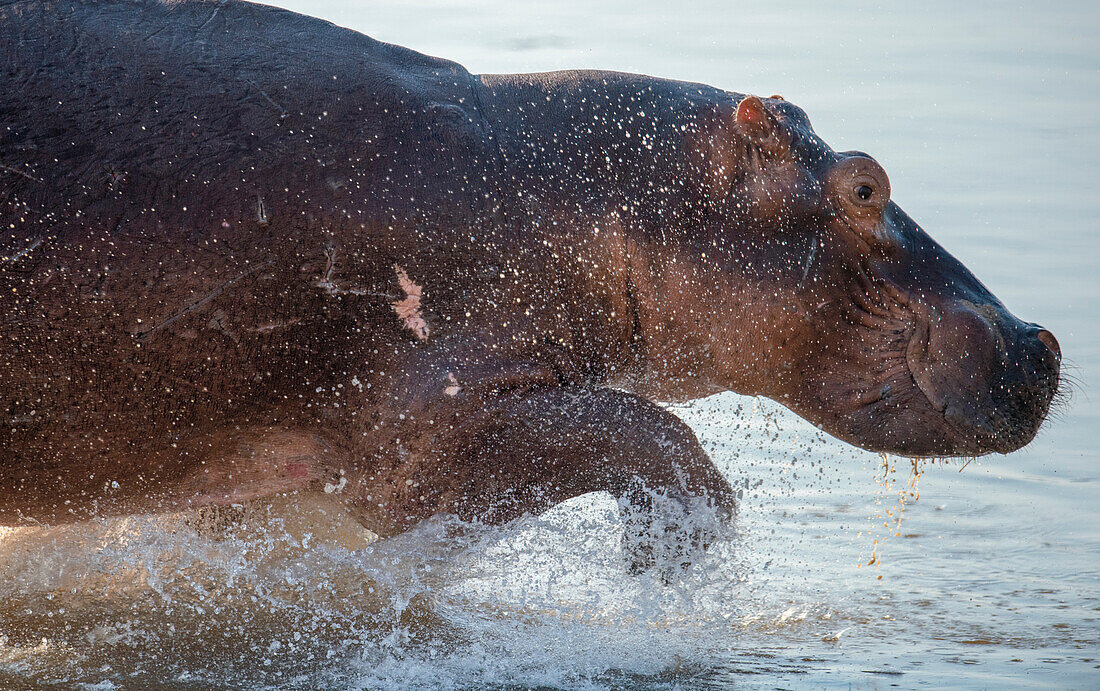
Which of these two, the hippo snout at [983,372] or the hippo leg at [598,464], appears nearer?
the hippo leg at [598,464]

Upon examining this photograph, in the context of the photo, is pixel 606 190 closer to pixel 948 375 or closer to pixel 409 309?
pixel 409 309

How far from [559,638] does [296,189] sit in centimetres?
160

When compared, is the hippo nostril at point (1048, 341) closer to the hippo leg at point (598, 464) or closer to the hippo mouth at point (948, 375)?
the hippo mouth at point (948, 375)

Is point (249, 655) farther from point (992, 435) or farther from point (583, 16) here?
point (583, 16)

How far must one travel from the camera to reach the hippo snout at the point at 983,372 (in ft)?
14.0

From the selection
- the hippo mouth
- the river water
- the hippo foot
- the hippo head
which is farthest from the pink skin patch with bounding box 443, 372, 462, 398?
the hippo mouth

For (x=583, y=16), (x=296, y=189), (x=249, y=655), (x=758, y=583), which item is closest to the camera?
(x=296, y=189)

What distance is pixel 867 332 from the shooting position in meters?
4.32

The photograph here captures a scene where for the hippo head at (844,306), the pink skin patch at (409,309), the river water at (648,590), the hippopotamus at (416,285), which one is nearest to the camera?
the hippopotamus at (416,285)

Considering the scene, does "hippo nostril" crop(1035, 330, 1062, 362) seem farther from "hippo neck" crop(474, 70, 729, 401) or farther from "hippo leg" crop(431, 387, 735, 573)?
"hippo leg" crop(431, 387, 735, 573)

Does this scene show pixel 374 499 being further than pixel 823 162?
No

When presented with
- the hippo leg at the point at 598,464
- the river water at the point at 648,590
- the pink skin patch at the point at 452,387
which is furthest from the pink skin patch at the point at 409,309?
the river water at the point at 648,590

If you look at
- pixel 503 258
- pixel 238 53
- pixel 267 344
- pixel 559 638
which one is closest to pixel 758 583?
pixel 559 638

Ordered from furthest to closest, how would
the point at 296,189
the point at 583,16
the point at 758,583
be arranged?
the point at 583,16 → the point at 758,583 → the point at 296,189
